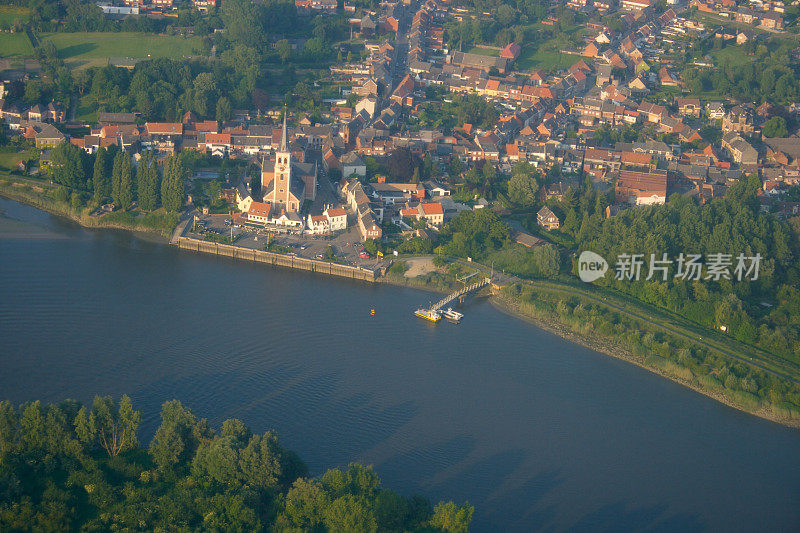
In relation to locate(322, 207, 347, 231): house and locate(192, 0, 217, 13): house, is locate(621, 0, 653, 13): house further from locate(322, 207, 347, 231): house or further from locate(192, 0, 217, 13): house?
locate(322, 207, 347, 231): house

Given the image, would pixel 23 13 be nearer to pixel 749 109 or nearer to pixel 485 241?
pixel 485 241

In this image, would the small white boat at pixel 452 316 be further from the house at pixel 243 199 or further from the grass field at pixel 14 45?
the grass field at pixel 14 45

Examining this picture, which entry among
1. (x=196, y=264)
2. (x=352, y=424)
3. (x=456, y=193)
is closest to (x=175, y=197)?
(x=196, y=264)

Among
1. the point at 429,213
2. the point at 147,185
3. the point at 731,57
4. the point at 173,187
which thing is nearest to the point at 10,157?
the point at 147,185

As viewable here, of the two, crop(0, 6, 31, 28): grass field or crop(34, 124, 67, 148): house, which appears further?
crop(0, 6, 31, 28): grass field

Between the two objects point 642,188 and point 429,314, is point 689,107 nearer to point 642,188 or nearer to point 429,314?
point 642,188

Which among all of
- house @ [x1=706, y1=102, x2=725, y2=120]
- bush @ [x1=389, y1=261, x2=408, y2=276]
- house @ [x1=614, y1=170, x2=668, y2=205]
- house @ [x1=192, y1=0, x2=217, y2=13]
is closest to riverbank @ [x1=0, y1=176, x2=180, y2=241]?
bush @ [x1=389, y1=261, x2=408, y2=276]

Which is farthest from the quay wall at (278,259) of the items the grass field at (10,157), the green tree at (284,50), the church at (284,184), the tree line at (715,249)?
the green tree at (284,50)
